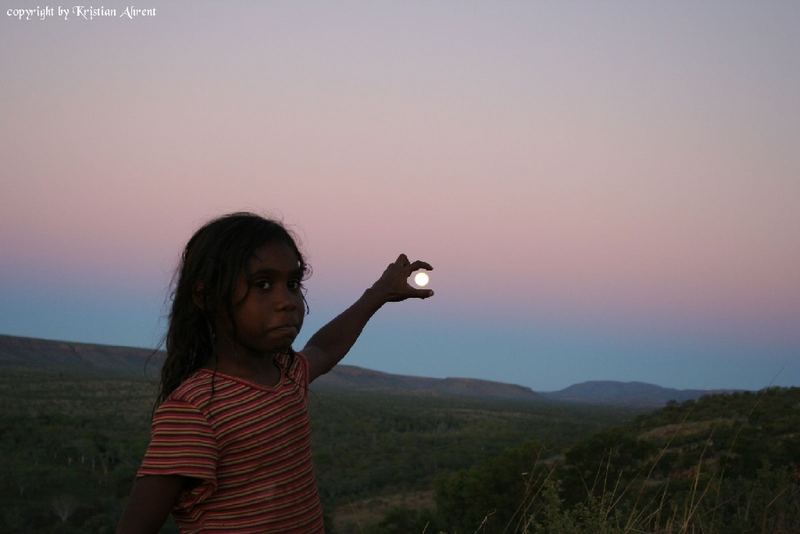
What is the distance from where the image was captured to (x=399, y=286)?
2678mm

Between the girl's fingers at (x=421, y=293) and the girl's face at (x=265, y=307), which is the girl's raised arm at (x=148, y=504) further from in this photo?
the girl's fingers at (x=421, y=293)

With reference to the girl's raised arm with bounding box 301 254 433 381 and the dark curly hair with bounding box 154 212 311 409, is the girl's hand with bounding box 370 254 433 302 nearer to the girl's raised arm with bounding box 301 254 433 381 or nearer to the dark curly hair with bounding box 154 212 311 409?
the girl's raised arm with bounding box 301 254 433 381

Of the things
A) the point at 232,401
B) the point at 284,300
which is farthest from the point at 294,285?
the point at 232,401

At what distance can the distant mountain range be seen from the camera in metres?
104

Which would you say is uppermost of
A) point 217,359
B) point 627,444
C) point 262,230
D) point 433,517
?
point 262,230

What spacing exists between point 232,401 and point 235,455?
0.39ft

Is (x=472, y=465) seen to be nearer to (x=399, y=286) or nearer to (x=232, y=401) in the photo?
(x=399, y=286)

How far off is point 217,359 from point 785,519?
379cm

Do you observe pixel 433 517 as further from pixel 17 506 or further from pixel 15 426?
pixel 15 426

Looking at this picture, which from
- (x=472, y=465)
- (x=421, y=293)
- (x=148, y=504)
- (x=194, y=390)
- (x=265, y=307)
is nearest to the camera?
(x=148, y=504)

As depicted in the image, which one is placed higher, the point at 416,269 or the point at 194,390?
the point at 416,269

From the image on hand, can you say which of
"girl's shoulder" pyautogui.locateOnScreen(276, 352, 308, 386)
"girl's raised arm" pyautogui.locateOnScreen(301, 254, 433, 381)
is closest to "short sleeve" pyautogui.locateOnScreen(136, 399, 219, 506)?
"girl's shoulder" pyautogui.locateOnScreen(276, 352, 308, 386)

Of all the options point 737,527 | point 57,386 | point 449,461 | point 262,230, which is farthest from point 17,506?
point 57,386

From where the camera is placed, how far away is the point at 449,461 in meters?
30.0
